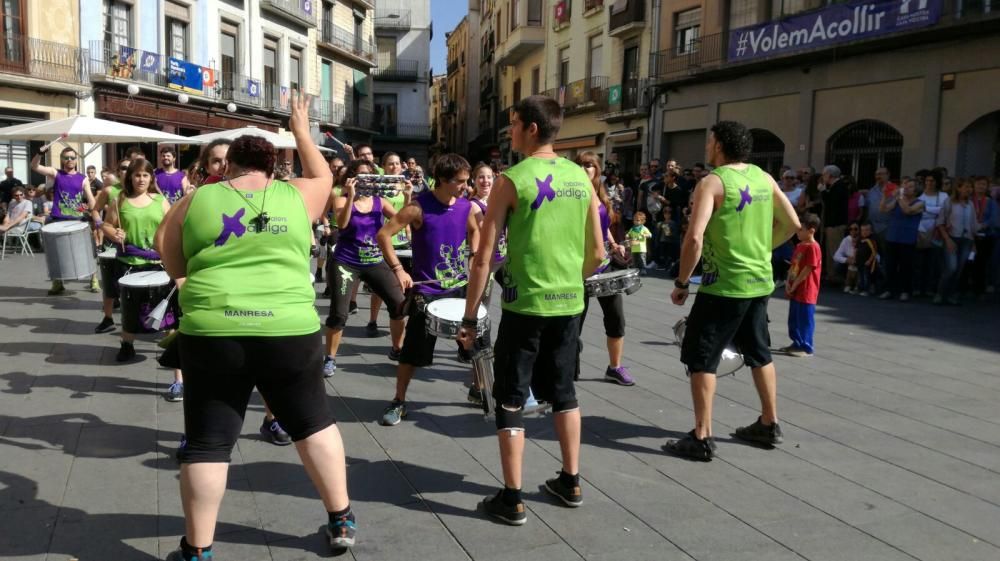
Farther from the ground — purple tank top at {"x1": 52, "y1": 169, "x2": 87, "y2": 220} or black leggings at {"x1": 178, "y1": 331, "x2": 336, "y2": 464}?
purple tank top at {"x1": 52, "y1": 169, "x2": 87, "y2": 220}

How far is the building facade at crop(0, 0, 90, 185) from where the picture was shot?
67.2 ft

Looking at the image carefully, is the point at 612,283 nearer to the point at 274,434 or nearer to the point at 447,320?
the point at 447,320

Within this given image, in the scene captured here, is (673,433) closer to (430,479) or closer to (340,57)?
(430,479)

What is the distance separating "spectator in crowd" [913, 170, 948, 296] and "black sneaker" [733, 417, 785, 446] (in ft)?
26.7

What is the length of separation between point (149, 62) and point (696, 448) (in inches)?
952

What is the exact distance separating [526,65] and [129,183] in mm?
32875

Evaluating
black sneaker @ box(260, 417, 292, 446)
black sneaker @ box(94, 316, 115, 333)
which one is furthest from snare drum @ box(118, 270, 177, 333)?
black sneaker @ box(94, 316, 115, 333)

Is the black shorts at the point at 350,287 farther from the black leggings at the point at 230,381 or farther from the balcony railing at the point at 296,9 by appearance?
the balcony railing at the point at 296,9

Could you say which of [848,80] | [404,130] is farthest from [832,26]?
[404,130]

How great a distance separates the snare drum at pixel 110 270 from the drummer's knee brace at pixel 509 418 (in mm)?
4582

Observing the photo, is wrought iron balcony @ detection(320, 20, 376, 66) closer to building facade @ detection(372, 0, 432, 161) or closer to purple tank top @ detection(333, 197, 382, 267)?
building facade @ detection(372, 0, 432, 161)

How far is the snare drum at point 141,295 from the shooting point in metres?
6.00

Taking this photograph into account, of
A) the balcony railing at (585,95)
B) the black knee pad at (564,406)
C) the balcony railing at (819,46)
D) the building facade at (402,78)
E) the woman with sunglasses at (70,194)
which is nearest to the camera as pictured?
the black knee pad at (564,406)

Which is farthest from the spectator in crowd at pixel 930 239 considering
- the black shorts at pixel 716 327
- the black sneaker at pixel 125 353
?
the black sneaker at pixel 125 353
